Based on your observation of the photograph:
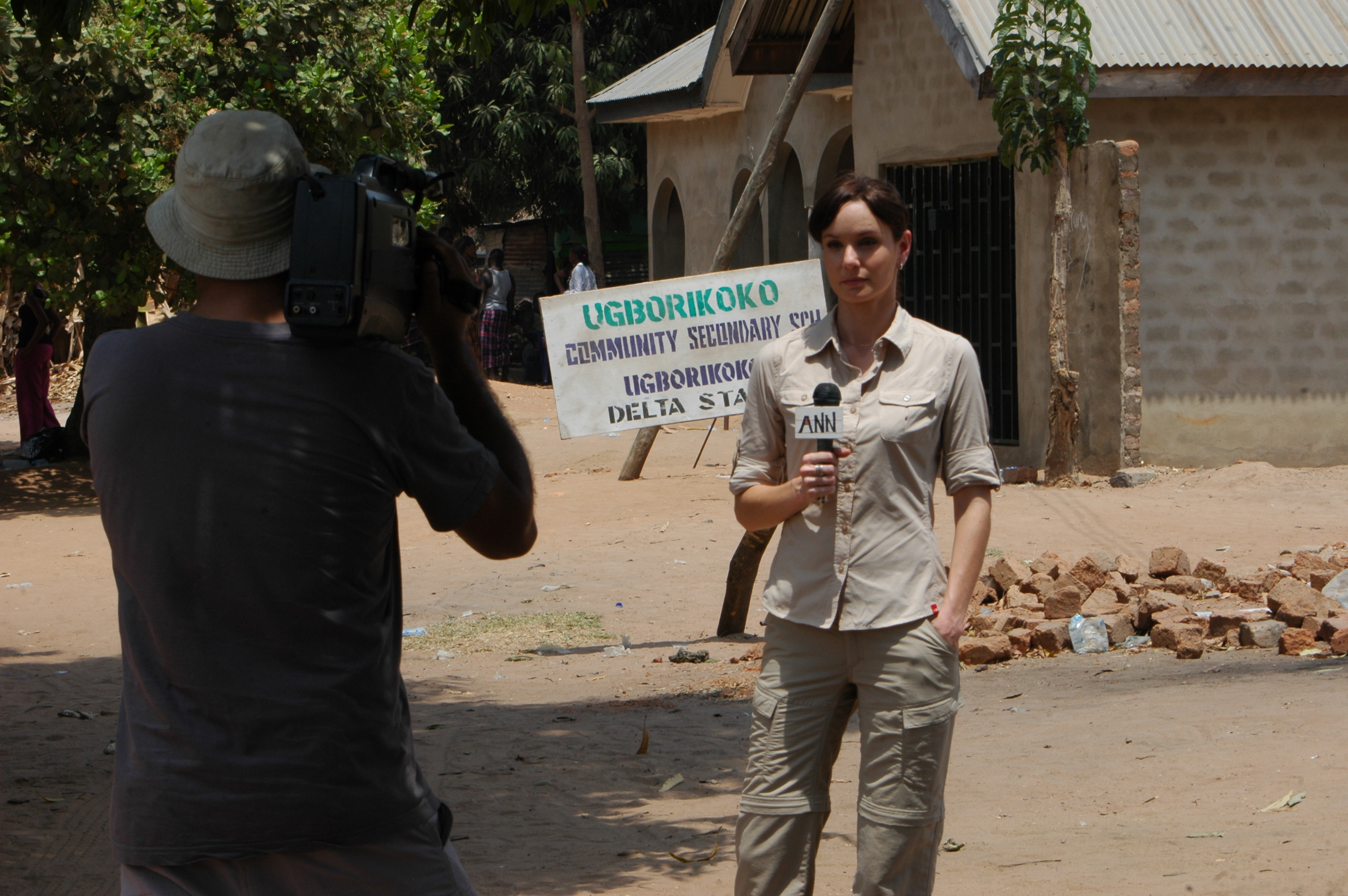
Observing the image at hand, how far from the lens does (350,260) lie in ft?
6.21

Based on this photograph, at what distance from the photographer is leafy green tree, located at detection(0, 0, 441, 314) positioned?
1161 cm

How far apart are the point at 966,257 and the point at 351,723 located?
38.8ft

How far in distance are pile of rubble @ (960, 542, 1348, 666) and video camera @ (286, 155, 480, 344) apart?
4.80 meters

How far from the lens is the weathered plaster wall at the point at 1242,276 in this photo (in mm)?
11898

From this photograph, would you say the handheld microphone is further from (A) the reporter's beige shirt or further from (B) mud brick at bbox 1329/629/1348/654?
(B) mud brick at bbox 1329/629/1348/654

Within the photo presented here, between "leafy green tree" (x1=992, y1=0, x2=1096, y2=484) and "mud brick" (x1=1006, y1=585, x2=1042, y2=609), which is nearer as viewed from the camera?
"mud brick" (x1=1006, y1=585, x2=1042, y2=609)

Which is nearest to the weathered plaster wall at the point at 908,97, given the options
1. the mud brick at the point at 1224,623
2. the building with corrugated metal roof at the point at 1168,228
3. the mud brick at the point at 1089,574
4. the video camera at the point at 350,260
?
the building with corrugated metal roof at the point at 1168,228

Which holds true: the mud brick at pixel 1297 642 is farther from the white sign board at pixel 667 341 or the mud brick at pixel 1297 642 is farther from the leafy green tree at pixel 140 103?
the leafy green tree at pixel 140 103

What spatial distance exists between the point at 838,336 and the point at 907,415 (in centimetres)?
30

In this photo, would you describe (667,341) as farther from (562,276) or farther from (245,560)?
(562,276)

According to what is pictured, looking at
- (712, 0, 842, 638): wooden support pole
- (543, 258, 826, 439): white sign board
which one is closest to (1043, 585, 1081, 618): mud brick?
(712, 0, 842, 638): wooden support pole

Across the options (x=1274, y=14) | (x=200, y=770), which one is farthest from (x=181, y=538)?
(x=1274, y=14)

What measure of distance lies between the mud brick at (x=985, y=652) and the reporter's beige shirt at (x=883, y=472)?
3607mm

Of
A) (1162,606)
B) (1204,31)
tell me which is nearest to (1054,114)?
(1204,31)
